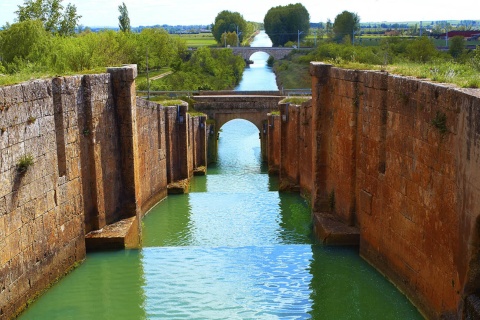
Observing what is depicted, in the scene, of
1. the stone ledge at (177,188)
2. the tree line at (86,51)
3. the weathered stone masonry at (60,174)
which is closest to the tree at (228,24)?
the tree line at (86,51)

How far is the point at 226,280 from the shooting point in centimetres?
1320

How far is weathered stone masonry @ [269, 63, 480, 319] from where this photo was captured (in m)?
9.21

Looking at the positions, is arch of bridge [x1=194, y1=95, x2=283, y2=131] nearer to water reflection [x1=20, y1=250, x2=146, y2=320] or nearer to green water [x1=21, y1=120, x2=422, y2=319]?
green water [x1=21, y1=120, x2=422, y2=319]

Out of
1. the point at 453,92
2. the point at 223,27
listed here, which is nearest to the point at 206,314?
the point at 453,92

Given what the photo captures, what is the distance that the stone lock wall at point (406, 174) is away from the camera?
9281mm

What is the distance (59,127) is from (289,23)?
103906mm

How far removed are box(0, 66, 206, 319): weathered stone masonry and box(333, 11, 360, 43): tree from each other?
247 feet

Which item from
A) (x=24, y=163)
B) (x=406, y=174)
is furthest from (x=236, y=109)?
(x=24, y=163)

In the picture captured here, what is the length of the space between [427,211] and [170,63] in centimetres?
5586

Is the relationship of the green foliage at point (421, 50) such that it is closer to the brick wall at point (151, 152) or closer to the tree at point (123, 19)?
the brick wall at point (151, 152)

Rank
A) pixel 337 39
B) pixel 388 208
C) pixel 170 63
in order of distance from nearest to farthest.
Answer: pixel 388 208
pixel 170 63
pixel 337 39

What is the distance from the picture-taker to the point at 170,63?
212 ft

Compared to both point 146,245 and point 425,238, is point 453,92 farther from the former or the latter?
point 146,245

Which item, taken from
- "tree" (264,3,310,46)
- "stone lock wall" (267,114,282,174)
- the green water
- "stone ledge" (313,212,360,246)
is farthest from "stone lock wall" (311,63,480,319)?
"tree" (264,3,310,46)
